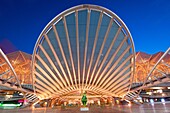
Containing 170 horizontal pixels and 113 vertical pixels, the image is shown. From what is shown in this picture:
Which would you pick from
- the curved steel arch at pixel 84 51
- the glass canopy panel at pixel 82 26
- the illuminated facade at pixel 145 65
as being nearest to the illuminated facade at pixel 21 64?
the curved steel arch at pixel 84 51

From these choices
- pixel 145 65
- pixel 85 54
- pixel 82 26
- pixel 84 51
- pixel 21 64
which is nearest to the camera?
pixel 82 26

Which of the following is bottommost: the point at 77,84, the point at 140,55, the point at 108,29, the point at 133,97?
the point at 133,97

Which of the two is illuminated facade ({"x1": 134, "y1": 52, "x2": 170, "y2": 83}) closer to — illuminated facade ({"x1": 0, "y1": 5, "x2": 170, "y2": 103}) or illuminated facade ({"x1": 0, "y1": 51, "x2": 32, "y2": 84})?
illuminated facade ({"x1": 0, "y1": 5, "x2": 170, "y2": 103})

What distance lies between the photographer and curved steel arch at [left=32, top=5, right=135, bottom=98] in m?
20.6

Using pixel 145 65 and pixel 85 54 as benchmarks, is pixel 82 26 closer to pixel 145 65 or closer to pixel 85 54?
pixel 85 54

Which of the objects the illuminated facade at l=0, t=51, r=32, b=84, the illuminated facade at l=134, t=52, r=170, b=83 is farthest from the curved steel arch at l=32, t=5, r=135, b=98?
the illuminated facade at l=134, t=52, r=170, b=83

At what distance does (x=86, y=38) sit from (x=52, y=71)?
394 inches

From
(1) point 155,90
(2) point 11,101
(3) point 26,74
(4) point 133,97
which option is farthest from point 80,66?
(1) point 155,90

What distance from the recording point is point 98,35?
22.5m

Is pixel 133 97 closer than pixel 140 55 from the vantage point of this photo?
Yes

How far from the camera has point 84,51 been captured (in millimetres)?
24172

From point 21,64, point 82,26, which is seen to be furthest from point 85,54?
point 21,64

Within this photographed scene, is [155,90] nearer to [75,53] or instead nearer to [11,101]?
[75,53]

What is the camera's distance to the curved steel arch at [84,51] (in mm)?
20614
